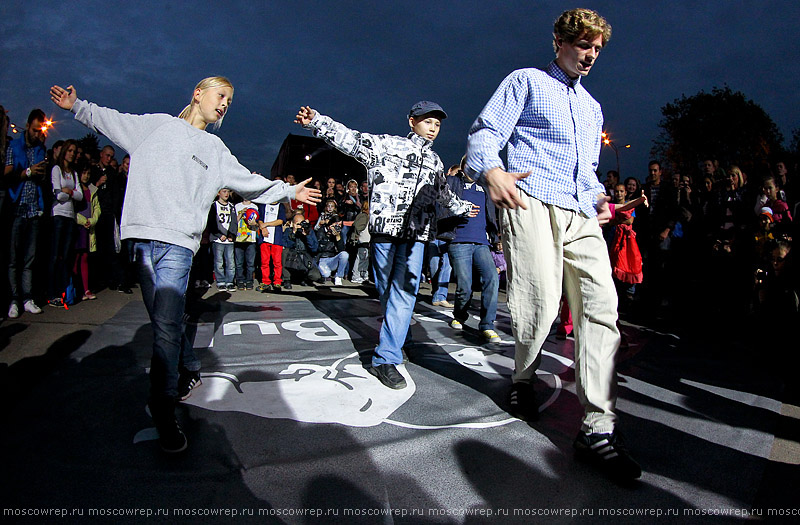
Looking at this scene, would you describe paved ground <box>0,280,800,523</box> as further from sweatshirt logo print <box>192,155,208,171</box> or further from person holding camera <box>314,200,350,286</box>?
person holding camera <box>314,200,350,286</box>

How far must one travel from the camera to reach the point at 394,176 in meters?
3.54

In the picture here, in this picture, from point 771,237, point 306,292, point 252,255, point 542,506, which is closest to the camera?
point 542,506

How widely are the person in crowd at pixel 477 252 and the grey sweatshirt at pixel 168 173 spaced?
2731mm

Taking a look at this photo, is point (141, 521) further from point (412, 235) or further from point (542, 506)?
point (412, 235)

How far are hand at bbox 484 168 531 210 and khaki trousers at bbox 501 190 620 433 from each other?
257mm

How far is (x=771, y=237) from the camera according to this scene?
5.70 meters

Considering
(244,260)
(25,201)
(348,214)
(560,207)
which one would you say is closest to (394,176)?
(560,207)

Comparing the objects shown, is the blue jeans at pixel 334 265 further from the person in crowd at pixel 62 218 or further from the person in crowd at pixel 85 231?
the person in crowd at pixel 62 218

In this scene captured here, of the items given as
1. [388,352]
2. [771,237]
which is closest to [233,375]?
[388,352]

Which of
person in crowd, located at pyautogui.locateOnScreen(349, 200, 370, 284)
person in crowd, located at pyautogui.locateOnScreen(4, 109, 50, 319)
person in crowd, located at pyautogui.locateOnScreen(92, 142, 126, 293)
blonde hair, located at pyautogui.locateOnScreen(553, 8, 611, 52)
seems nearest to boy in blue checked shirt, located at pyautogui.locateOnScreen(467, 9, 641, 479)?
blonde hair, located at pyautogui.locateOnScreen(553, 8, 611, 52)

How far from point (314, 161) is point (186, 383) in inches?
1108

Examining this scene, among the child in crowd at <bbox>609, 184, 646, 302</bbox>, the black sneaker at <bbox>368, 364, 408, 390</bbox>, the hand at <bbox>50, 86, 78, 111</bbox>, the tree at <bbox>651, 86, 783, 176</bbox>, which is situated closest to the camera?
the hand at <bbox>50, 86, 78, 111</bbox>

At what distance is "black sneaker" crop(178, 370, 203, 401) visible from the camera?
9.57 feet

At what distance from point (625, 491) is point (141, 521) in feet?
6.24
